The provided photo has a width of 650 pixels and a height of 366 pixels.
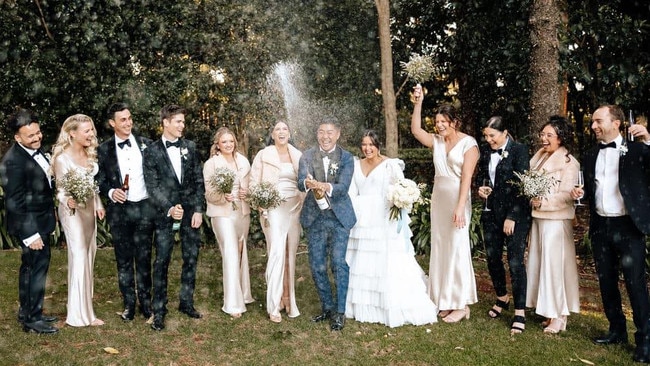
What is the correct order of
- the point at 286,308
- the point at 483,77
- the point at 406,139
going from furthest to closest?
the point at 406,139
the point at 483,77
the point at 286,308

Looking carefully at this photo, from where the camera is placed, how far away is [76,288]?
6.00 metres

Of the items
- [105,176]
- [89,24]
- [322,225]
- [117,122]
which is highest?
[89,24]

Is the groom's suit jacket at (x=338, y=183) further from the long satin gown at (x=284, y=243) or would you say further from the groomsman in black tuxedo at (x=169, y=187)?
the groomsman in black tuxedo at (x=169, y=187)

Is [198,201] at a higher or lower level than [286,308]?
higher

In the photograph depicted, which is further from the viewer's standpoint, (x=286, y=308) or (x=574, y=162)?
(x=286, y=308)

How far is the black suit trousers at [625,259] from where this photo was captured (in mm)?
5246

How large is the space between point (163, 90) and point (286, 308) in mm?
5217

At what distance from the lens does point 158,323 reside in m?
6.00

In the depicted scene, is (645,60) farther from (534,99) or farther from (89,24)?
(89,24)

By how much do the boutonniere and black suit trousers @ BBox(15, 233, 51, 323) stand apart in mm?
2892

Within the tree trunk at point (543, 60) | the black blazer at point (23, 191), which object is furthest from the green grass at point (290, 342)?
the tree trunk at point (543, 60)

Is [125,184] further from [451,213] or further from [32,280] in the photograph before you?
[451,213]

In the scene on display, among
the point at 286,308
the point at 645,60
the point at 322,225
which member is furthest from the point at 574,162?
the point at 645,60

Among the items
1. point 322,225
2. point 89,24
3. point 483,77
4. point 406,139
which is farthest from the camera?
point 406,139
